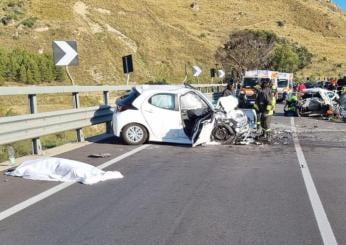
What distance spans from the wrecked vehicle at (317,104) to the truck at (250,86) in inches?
150

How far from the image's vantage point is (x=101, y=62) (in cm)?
6350

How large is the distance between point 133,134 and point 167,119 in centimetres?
87

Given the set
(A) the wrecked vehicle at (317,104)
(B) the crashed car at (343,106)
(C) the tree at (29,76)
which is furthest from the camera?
(C) the tree at (29,76)

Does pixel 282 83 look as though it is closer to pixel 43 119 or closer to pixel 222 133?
pixel 222 133

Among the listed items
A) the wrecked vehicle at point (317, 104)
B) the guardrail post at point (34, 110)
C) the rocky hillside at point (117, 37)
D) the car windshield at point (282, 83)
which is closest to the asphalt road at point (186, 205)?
the guardrail post at point (34, 110)

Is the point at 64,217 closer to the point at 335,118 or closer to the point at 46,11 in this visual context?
the point at 335,118

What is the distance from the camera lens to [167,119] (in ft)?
46.5

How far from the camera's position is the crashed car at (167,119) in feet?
46.4

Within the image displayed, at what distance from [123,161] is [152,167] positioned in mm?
890

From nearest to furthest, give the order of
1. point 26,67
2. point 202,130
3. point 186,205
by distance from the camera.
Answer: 1. point 186,205
2. point 202,130
3. point 26,67

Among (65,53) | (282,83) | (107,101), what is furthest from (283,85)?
(65,53)

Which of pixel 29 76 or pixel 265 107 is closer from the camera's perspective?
pixel 265 107

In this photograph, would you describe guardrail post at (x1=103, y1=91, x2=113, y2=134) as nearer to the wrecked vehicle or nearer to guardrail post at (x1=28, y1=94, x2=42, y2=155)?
guardrail post at (x1=28, y1=94, x2=42, y2=155)

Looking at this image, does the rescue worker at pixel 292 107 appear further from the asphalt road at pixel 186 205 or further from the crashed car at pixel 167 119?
the asphalt road at pixel 186 205
